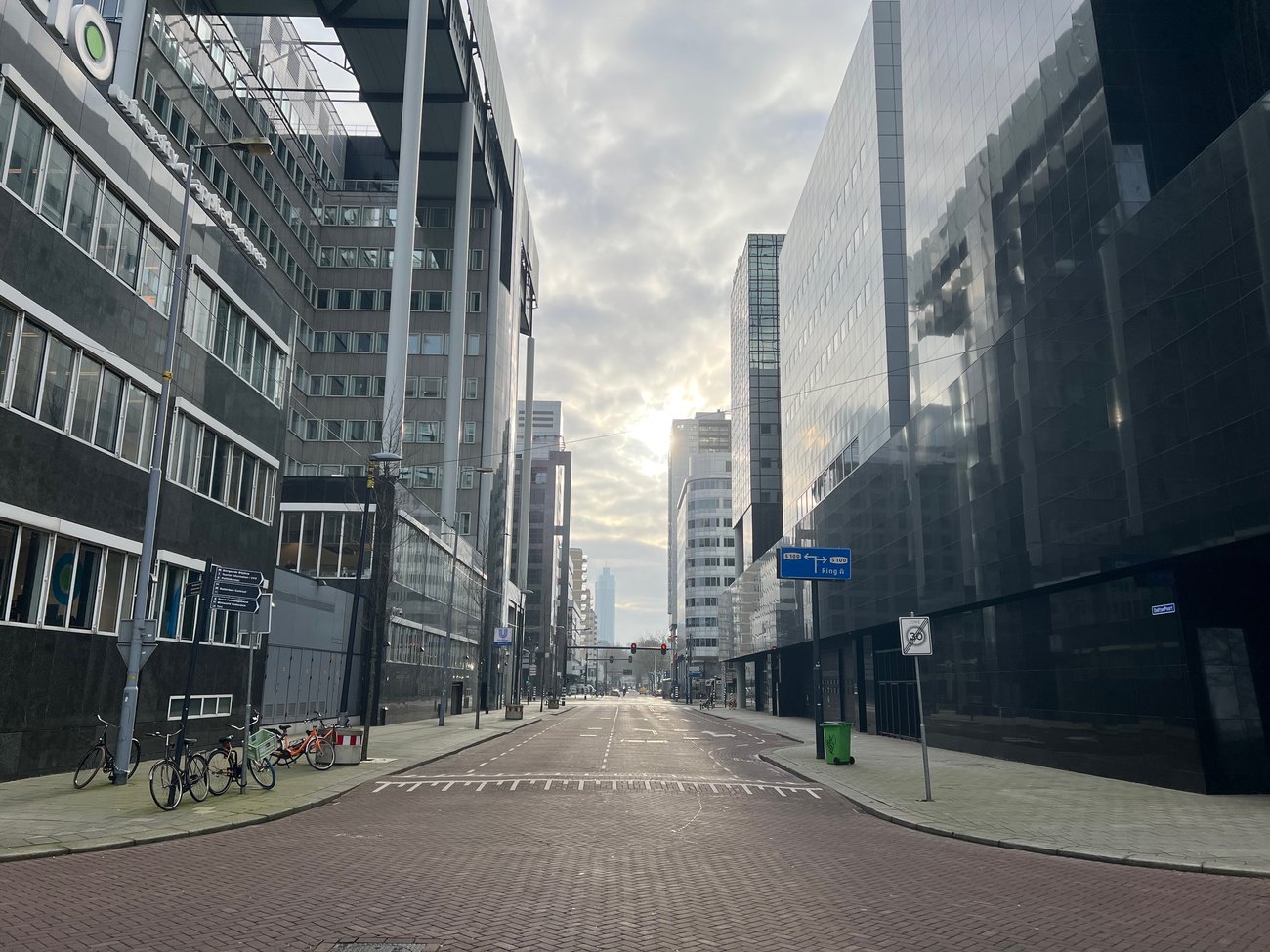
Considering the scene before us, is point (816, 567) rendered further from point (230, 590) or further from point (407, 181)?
point (407, 181)

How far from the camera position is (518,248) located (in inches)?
3524

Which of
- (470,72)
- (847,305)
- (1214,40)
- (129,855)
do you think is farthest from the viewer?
(470,72)

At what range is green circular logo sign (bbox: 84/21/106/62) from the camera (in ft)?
67.5

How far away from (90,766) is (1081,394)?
77.6 ft

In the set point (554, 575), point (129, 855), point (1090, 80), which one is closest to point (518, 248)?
point (1090, 80)

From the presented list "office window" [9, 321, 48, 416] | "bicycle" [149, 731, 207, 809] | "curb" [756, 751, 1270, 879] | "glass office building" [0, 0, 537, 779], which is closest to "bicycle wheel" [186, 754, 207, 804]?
"bicycle" [149, 731, 207, 809]

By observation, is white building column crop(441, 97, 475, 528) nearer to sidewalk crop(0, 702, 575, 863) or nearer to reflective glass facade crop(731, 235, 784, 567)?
reflective glass facade crop(731, 235, 784, 567)

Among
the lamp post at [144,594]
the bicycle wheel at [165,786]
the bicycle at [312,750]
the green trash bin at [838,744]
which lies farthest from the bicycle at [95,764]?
the green trash bin at [838,744]

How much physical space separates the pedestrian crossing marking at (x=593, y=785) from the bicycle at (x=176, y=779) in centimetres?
378

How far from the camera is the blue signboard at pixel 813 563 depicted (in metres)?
29.6

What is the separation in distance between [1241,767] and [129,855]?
21.1 metres

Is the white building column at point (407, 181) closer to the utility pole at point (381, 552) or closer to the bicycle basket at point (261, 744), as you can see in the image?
the utility pole at point (381, 552)

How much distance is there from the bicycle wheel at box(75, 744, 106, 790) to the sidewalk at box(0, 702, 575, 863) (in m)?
0.19

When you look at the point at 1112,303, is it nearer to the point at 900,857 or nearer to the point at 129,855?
the point at 900,857
